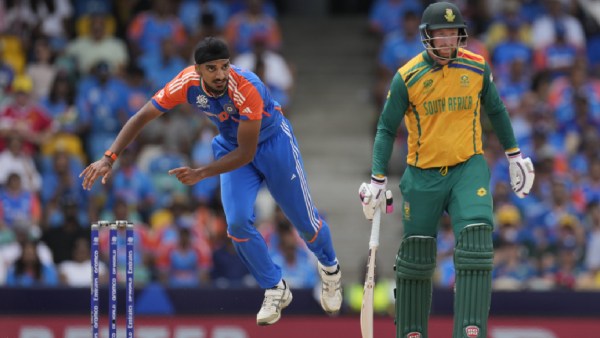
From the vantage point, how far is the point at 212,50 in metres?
8.37

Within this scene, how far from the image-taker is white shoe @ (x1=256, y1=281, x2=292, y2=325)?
9109mm

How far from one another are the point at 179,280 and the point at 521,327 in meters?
3.64

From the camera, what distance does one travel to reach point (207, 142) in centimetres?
1458

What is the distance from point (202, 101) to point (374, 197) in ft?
4.34

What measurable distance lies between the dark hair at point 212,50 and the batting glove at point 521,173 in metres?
2.13

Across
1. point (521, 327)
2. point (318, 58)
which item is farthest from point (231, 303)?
point (318, 58)

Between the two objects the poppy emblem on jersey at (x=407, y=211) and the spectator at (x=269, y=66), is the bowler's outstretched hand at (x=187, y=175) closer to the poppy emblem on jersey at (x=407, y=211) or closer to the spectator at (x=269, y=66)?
the poppy emblem on jersey at (x=407, y=211)

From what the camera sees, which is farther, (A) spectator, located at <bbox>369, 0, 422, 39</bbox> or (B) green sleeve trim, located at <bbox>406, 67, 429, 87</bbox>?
(A) spectator, located at <bbox>369, 0, 422, 39</bbox>

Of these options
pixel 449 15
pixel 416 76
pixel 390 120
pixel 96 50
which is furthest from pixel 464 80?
pixel 96 50

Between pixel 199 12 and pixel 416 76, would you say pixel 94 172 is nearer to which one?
pixel 416 76

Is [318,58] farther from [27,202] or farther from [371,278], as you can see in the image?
[371,278]

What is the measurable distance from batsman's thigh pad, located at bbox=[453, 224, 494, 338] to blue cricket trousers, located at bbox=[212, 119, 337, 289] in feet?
4.01

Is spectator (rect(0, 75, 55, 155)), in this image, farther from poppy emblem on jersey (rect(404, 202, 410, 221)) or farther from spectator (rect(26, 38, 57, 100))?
poppy emblem on jersey (rect(404, 202, 410, 221))

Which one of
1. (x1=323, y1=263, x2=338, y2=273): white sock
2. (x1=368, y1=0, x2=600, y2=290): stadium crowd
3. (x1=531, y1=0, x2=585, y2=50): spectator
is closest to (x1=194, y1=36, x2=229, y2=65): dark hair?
(x1=323, y1=263, x2=338, y2=273): white sock
